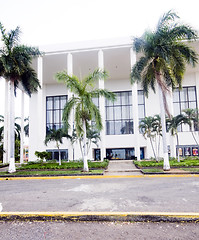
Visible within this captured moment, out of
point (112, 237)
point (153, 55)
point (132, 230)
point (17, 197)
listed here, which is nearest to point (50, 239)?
point (112, 237)

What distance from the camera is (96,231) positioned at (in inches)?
128

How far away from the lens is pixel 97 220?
3.74 metres

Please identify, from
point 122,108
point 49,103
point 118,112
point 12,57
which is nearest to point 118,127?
point 118,112

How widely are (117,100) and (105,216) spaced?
75.2 ft

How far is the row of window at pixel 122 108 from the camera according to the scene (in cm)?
2605

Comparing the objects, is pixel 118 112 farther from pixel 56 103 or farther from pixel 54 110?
pixel 54 110

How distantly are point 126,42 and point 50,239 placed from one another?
20.6 metres

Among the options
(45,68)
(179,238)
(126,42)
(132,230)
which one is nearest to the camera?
(179,238)

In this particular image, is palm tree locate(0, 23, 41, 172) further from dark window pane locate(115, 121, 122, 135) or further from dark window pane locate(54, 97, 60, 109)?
dark window pane locate(115, 121, 122, 135)

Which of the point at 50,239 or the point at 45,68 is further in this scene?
A: the point at 45,68

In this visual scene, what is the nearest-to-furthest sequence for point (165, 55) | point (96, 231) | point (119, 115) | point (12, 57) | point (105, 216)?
1. point (96, 231)
2. point (105, 216)
3. point (165, 55)
4. point (12, 57)
5. point (119, 115)

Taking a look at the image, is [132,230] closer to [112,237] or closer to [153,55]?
[112,237]

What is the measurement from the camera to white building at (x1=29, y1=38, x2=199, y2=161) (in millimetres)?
20969

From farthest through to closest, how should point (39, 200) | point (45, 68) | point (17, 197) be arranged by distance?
point (45, 68)
point (17, 197)
point (39, 200)
